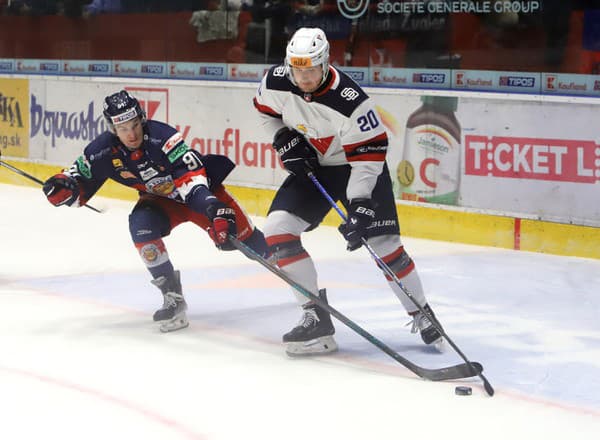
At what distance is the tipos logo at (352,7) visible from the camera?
714 centimetres

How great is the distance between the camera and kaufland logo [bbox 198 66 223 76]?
796 cm

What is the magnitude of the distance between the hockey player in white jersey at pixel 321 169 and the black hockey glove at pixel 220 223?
0.14m

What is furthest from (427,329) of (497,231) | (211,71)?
(211,71)

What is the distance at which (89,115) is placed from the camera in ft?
28.6

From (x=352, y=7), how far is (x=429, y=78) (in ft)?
2.56

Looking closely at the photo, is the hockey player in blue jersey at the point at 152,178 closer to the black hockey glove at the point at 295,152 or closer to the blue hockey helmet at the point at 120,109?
the blue hockey helmet at the point at 120,109

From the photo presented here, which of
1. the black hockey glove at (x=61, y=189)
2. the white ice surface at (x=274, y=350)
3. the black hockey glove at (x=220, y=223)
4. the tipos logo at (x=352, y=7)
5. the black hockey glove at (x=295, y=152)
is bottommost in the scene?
the white ice surface at (x=274, y=350)

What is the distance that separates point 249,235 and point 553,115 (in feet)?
7.09

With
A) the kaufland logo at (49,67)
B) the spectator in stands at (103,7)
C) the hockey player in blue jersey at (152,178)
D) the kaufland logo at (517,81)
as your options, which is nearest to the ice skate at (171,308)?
the hockey player in blue jersey at (152,178)

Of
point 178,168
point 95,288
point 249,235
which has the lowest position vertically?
point 95,288

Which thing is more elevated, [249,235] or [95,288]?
[249,235]

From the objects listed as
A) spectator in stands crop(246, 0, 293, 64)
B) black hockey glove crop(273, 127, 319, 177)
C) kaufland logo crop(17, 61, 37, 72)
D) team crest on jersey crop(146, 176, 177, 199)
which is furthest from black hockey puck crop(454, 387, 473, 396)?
kaufland logo crop(17, 61, 37, 72)

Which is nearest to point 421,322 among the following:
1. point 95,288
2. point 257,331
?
point 257,331

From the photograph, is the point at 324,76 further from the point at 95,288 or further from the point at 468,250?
the point at 468,250
